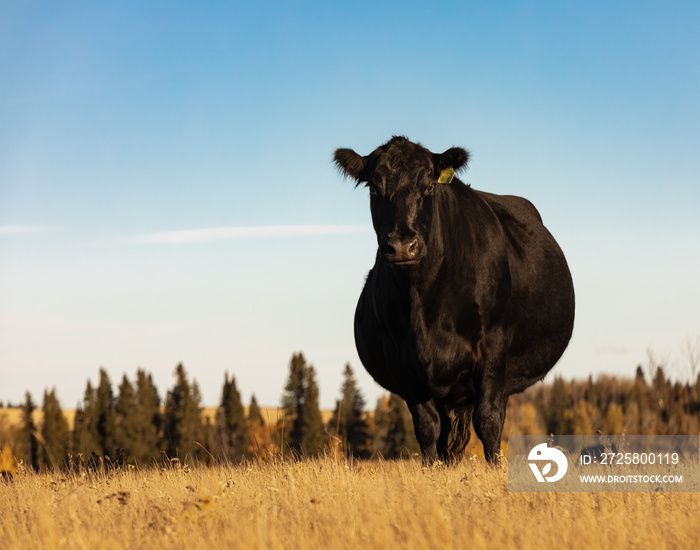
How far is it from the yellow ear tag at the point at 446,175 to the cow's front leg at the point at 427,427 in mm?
2459

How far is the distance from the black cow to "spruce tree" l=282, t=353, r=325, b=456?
224 feet

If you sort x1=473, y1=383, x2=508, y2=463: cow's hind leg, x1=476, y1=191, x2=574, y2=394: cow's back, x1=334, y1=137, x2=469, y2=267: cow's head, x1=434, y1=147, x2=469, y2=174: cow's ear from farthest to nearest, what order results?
x1=476, y1=191, x2=574, y2=394: cow's back
x1=434, y1=147, x2=469, y2=174: cow's ear
x1=473, y1=383, x2=508, y2=463: cow's hind leg
x1=334, y1=137, x2=469, y2=267: cow's head

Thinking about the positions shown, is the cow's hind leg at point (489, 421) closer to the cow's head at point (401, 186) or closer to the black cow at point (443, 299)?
the black cow at point (443, 299)

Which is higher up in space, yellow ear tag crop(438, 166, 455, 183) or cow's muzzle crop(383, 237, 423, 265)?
yellow ear tag crop(438, 166, 455, 183)

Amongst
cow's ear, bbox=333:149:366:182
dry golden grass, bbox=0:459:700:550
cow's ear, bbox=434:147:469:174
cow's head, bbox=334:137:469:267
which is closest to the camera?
dry golden grass, bbox=0:459:700:550

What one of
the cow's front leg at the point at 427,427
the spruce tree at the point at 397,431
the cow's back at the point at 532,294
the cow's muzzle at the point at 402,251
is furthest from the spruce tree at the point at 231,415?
the cow's muzzle at the point at 402,251

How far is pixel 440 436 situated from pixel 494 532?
14.2ft

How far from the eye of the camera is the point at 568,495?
20.0ft

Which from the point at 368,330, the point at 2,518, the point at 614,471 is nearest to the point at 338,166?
the point at 368,330

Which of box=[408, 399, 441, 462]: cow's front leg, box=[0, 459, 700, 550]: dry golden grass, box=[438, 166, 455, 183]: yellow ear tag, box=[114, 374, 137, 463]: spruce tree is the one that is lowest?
box=[114, 374, 137, 463]: spruce tree

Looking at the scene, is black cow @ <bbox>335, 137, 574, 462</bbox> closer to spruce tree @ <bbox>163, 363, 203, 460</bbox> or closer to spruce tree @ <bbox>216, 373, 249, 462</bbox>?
spruce tree @ <bbox>163, 363, 203, 460</bbox>

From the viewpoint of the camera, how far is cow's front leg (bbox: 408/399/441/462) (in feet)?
27.8

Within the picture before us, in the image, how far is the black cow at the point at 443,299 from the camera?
806 cm

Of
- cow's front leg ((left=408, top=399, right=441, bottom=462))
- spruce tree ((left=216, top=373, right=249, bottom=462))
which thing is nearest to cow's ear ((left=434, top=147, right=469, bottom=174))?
cow's front leg ((left=408, top=399, right=441, bottom=462))
